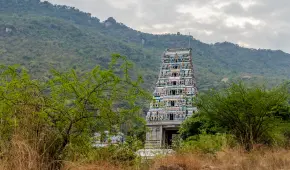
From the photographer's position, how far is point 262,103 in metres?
9.85

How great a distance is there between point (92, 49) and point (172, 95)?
53.7 metres

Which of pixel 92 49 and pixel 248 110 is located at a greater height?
pixel 92 49

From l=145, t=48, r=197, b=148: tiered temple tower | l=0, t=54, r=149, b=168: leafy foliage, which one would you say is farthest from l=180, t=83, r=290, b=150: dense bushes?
l=145, t=48, r=197, b=148: tiered temple tower

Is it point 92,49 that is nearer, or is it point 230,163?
point 230,163

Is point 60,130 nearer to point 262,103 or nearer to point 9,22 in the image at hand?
point 262,103

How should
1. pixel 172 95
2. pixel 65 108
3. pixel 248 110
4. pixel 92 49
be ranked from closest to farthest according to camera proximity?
pixel 65 108 < pixel 248 110 < pixel 172 95 < pixel 92 49

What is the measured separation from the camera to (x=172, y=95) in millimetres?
26156

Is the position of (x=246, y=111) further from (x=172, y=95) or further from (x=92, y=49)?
(x=92, y=49)

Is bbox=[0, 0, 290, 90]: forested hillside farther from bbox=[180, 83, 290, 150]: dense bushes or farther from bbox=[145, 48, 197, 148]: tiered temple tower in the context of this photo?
bbox=[180, 83, 290, 150]: dense bushes

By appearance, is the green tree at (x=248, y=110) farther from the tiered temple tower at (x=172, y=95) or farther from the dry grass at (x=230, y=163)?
the tiered temple tower at (x=172, y=95)

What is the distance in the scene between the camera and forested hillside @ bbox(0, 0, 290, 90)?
2414 inches

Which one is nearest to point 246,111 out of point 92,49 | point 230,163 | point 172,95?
point 230,163

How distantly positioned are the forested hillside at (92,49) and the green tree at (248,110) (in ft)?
64.1

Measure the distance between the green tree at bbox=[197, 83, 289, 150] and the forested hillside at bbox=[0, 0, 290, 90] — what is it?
769 inches
